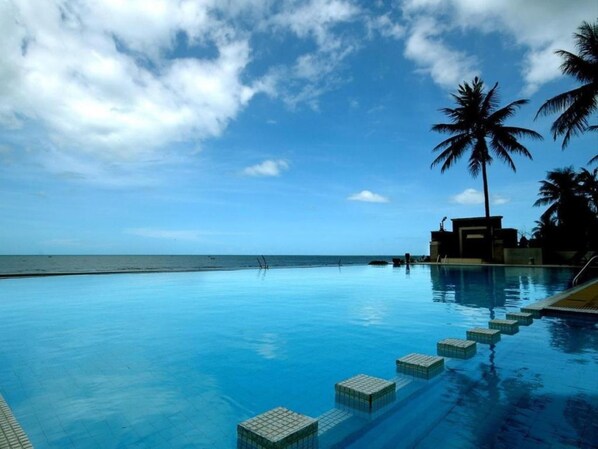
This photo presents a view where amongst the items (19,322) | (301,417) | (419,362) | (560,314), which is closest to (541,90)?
(560,314)

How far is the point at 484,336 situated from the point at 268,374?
145 inches

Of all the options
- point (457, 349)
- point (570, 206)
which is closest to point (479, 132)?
point (570, 206)

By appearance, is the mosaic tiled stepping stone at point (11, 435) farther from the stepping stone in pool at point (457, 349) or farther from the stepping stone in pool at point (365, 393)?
the stepping stone in pool at point (457, 349)

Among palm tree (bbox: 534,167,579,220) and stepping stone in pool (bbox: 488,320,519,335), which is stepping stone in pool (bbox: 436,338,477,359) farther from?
palm tree (bbox: 534,167,579,220)

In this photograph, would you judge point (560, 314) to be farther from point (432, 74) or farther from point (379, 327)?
point (432, 74)

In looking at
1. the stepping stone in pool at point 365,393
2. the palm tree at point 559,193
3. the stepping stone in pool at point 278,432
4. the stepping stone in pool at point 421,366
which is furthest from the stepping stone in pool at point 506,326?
the palm tree at point 559,193

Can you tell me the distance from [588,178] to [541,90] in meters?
18.7

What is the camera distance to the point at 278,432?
275cm

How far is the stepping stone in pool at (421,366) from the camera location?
4.30 metres

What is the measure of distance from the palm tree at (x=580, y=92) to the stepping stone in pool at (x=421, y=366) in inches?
623

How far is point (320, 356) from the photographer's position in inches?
215

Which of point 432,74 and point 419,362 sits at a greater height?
point 432,74

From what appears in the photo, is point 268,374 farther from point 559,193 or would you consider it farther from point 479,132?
point 559,193

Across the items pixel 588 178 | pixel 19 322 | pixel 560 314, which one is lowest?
pixel 19 322
